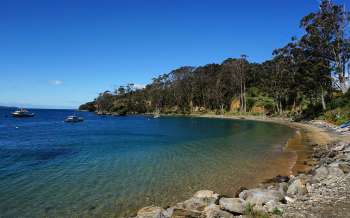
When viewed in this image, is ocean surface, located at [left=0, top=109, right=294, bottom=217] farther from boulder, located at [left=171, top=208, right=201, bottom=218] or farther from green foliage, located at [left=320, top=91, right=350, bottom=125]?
green foliage, located at [left=320, top=91, right=350, bottom=125]

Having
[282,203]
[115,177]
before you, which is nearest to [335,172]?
[282,203]

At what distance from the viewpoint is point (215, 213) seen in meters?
10.8

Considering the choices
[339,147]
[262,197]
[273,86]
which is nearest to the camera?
[262,197]

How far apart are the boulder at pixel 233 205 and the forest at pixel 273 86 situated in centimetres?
3905

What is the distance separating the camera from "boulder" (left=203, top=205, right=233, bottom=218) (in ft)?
34.7

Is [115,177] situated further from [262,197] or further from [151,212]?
[262,197]

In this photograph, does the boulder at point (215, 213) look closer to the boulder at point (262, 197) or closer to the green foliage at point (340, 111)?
the boulder at point (262, 197)

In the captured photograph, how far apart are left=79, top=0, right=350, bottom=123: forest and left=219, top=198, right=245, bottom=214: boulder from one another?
1538 inches

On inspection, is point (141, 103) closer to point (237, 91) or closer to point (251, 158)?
point (237, 91)

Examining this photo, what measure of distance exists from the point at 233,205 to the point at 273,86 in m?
88.8

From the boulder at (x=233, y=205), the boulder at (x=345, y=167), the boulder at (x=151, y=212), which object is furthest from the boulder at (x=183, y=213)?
the boulder at (x=345, y=167)

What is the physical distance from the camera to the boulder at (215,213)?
10.6m

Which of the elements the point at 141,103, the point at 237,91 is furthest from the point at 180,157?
the point at 141,103

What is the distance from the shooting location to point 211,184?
58.3 feet
